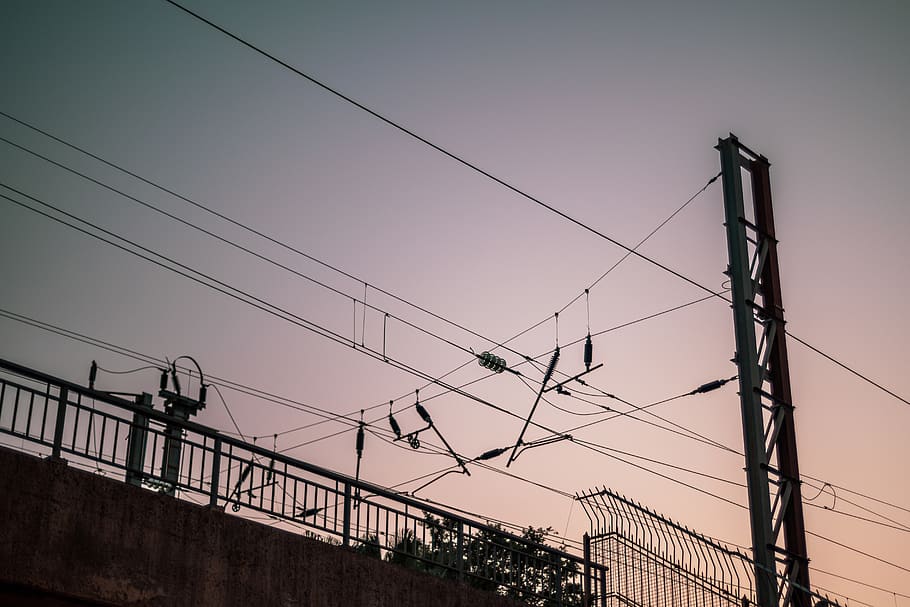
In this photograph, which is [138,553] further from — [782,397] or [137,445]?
[782,397]

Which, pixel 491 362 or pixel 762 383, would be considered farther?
pixel 491 362

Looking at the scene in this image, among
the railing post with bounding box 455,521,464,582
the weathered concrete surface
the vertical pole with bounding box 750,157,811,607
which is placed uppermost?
the vertical pole with bounding box 750,157,811,607

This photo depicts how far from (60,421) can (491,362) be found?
577 inches

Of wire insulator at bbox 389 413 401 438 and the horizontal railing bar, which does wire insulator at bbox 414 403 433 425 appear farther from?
the horizontal railing bar

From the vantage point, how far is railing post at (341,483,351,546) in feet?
46.3

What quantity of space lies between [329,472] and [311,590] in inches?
68.7

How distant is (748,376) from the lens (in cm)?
1753

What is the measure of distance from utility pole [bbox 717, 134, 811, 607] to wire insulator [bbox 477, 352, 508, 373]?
775 centimetres

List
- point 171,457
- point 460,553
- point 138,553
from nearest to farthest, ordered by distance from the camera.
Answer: point 138,553, point 171,457, point 460,553

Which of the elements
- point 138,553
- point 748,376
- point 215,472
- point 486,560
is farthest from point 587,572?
point 138,553

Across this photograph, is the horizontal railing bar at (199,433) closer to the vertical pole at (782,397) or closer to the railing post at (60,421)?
the railing post at (60,421)

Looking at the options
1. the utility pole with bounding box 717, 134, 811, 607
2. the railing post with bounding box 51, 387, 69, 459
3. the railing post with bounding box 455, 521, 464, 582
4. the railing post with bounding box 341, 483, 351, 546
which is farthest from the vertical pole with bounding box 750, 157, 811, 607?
the railing post with bounding box 51, 387, 69, 459

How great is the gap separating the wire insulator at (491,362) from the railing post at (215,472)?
41.6 ft

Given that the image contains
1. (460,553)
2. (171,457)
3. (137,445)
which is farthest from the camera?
(460,553)
